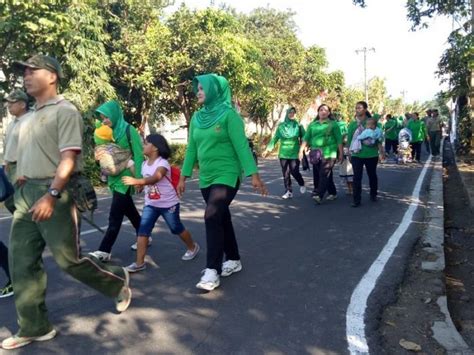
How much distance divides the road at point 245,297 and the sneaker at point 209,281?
75 mm

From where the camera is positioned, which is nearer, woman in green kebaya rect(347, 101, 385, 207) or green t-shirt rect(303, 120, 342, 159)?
woman in green kebaya rect(347, 101, 385, 207)

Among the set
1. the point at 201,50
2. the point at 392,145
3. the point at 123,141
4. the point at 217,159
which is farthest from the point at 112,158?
the point at 392,145

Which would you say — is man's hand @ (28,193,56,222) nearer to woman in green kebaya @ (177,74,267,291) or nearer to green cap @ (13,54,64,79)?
green cap @ (13,54,64,79)

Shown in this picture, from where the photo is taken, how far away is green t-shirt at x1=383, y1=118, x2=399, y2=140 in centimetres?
1933

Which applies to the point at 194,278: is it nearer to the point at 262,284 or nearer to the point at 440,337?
the point at 262,284

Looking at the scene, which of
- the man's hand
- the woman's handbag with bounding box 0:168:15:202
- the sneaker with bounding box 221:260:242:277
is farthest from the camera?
the sneaker with bounding box 221:260:242:277

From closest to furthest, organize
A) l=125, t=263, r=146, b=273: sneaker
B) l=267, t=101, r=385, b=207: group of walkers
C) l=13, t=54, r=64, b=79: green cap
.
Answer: l=13, t=54, r=64, b=79: green cap → l=125, t=263, r=146, b=273: sneaker → l=267, t=101, r=385, b=207: group of walkers

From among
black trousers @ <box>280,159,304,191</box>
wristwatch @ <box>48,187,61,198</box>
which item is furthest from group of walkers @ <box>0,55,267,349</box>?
black trousers @ <box>280,159,304,191</box>

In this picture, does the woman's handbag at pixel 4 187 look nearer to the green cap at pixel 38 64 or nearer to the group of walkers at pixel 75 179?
the group of walkers at pixel 75 179

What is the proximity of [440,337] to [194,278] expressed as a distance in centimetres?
227

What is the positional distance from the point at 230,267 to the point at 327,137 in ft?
16.5

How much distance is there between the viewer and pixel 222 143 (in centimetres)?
462

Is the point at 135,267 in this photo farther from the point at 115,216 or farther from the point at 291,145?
the point at 291,145

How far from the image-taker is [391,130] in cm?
1927
